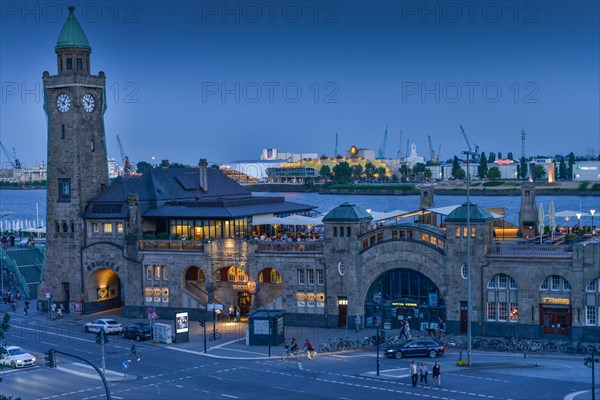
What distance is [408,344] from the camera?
57.1 metres

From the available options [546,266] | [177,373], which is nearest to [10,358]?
[177,373]

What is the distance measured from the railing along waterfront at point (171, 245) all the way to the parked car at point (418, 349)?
73.3ft

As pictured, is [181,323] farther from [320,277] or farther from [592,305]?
[592,305]

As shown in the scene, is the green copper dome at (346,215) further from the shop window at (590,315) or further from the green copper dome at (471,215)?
the shop window at (590,315)

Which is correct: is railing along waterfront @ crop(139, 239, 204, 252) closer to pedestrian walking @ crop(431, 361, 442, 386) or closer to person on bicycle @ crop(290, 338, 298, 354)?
person on bicycle @ crop(290, 338, 298, 354)

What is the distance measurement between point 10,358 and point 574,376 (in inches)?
1277

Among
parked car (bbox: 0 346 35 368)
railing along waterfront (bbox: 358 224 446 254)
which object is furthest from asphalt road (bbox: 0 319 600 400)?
railing along waterfront (bbox: 358 224 446 254)

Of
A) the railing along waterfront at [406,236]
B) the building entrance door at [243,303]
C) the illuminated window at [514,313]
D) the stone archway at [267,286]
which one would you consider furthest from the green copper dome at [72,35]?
the illuminated window at [514,313]

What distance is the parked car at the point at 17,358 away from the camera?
56.5m

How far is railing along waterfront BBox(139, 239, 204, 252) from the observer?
7456 centimetres

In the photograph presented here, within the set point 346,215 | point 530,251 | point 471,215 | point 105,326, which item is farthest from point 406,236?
point 105,326

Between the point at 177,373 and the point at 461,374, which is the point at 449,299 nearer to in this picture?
the point at 461,374

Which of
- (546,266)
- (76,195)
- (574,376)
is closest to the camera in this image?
(574,376)

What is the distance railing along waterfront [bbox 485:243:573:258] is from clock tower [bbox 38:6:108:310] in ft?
114
